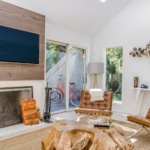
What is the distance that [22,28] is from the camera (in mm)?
3881

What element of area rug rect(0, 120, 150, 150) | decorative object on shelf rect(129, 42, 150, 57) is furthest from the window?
area rug rect(0, 120, 150, 150)

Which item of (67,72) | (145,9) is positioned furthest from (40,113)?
(145,9)

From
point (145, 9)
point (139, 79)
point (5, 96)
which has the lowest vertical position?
point (5, 96)

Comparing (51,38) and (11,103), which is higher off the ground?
(51,38)

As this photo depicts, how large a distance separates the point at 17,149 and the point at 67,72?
2.98 meters

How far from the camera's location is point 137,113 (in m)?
5.02

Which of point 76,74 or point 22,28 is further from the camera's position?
point 76,74

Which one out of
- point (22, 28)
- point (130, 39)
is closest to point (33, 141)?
point (22, 28)

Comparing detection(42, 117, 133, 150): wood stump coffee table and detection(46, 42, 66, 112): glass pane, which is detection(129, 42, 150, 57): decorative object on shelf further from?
detection(42, 117, 133, 150): wood stump coffee table

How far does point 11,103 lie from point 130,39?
3837 millimetres

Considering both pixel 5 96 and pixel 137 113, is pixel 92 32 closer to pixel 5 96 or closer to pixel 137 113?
pixel 137 113

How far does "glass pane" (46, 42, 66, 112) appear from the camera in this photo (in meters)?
4.96

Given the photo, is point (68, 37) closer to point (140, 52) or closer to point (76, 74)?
point (76, 74)

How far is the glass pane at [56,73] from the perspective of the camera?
195 inches
